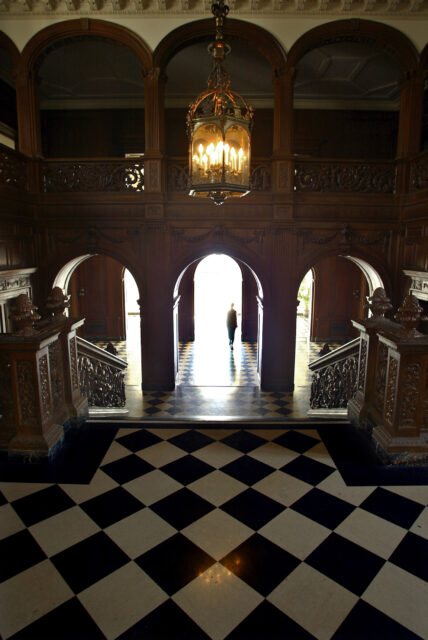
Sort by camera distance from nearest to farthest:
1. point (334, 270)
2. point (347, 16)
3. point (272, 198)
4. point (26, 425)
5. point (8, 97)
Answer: point (26, 425)
point (347, 16)
point (272, 198)
point (8, 97)
point (334, 270)

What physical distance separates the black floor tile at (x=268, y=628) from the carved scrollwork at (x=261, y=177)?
7.18 meters

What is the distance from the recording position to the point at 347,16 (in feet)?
24.7

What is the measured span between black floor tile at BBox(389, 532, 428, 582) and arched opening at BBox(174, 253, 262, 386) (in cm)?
627

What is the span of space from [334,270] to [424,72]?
6515 mm

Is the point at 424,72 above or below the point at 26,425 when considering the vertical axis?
above

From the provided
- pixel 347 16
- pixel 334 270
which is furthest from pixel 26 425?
pixel 334 270

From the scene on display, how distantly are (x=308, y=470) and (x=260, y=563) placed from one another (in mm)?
1350

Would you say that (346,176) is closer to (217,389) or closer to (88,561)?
(217,389)

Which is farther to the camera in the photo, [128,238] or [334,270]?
[334,270]

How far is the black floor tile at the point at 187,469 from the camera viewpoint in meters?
3.85

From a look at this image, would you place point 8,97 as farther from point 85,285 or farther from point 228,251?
point 228,251

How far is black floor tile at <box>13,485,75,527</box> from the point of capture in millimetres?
3254

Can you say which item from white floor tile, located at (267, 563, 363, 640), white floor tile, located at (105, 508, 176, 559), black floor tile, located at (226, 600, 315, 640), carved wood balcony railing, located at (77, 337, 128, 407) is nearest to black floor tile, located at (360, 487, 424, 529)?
white floor tile, located at (267, 563, 363, 640)

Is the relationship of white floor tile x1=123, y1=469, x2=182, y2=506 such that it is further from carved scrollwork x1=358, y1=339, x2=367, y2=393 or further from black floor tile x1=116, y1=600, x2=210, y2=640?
carved scrollwork x1=358, y1=339, x2=367, y2=393
